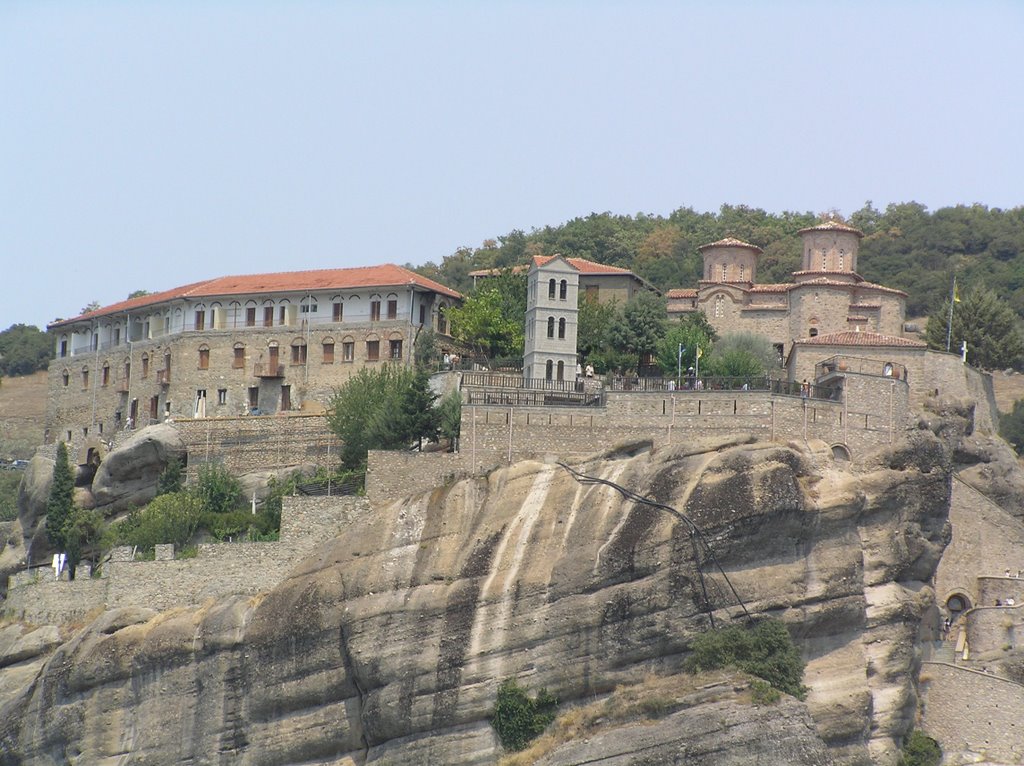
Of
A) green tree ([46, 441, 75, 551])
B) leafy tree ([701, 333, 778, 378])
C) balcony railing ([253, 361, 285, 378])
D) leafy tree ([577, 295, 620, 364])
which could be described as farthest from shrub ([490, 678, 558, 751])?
balcony railing ([253, 361, 285, 378])

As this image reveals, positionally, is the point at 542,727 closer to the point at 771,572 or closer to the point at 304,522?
the point at 771,572

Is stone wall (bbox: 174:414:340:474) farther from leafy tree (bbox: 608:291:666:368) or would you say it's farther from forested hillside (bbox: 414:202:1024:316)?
forested hillside (bbox: 414:202:1024:316)

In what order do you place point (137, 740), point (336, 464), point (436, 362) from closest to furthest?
1. point (137, 740)
2. point (336, 464)
3. point (436, 362)

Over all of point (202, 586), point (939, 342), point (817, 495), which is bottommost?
point (202, 586)

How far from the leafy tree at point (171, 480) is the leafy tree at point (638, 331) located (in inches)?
607

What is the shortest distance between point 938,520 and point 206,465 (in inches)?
962

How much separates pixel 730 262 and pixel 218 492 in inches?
874

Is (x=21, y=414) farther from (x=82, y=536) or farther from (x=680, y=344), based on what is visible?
(x=680, y=344)

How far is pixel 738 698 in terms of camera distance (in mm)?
46688

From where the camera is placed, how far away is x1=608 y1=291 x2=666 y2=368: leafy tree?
6700 centimetres

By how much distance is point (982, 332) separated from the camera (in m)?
70.1

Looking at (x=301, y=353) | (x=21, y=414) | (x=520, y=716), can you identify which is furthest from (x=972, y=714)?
(x=21, y=414)

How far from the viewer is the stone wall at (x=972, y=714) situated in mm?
51312

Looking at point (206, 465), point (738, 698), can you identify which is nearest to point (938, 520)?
point (738, 698)
